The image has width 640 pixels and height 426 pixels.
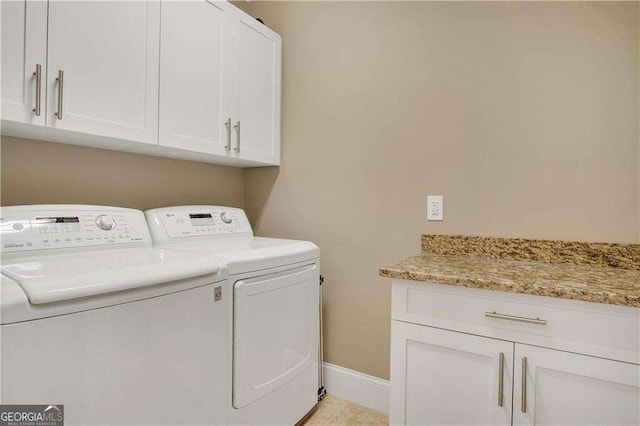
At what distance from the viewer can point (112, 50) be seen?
137 centimetres

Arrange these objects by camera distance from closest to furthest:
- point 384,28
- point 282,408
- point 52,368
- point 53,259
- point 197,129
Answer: point 52,368 → point 53,259 → point 282,408 → point 197,129 → point 384,28

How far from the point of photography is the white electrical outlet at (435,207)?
67.7 inches

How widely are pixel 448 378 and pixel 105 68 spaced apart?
65.9 inches

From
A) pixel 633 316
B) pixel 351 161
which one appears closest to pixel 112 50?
pixel 351 161

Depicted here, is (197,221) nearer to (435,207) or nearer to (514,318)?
(435,207)

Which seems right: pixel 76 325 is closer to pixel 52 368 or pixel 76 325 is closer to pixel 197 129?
pixel 52 368

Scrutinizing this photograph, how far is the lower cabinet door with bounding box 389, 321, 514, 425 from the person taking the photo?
1.11m

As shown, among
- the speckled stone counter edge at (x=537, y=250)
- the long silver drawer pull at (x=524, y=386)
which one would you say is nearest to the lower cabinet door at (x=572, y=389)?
the long silver drawer pull at (x=524, y=386)

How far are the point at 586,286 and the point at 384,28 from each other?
1.53 meters

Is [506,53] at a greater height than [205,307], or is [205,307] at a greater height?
[506,53]

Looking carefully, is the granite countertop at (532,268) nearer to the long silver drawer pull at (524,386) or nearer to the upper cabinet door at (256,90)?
the long silver drawer pull at (524,386)

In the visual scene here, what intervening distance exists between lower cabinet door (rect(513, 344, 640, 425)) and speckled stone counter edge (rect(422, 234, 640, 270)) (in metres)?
0.56

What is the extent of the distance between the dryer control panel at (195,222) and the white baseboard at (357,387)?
38.0 inches

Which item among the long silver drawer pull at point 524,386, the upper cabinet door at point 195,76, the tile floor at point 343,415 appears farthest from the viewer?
the tile floor at point 343,415
